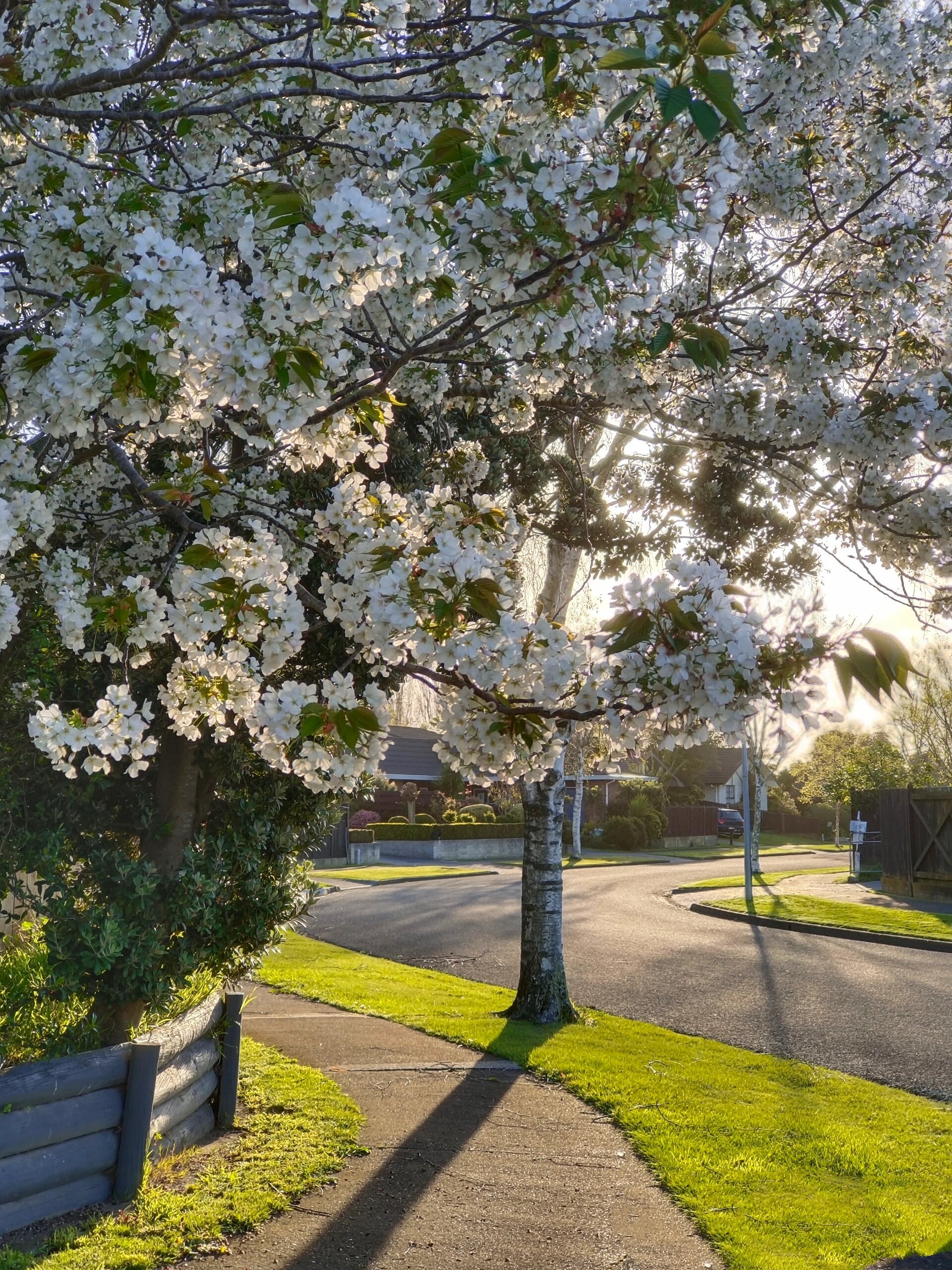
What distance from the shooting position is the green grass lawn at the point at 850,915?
53.2ft

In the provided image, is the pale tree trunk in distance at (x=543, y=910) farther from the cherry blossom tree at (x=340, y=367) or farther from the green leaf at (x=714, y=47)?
the green leaf at (x=714, y=47)

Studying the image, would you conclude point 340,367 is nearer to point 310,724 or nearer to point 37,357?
point 37,357

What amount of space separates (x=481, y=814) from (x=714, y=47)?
3508 centimetres

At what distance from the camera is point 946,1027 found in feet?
32.1

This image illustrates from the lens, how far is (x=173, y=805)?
240 inches

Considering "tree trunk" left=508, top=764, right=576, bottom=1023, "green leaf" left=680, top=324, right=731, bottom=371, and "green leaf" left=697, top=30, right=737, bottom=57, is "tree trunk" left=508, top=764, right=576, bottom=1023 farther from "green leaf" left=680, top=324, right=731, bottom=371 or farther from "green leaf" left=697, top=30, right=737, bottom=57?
"green leaf" left=697, top=30, right=737, bottom=57

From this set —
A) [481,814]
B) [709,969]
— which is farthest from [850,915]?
[481,814]

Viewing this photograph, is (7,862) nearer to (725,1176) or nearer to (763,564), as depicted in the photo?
(725,1176)

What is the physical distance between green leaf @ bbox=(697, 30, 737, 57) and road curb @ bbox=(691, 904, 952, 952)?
14790 mm

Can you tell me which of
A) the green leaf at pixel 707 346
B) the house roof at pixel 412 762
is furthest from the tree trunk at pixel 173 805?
the house roof at pixel 412 762

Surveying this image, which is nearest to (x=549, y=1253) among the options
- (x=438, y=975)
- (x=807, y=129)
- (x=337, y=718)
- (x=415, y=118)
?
(x=337, y=718)

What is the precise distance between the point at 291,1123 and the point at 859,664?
4.75 m

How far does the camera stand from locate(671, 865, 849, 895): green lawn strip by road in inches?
942

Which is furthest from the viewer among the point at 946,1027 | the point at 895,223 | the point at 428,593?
the point at 946,1027
